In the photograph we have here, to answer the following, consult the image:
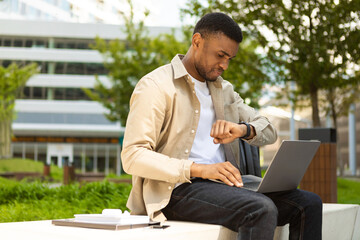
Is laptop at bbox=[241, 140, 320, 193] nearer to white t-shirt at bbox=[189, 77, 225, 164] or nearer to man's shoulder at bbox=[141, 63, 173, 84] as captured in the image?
white t-shirt at bbox=[189, 77, 225, 164]

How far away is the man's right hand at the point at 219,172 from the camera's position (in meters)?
2.84

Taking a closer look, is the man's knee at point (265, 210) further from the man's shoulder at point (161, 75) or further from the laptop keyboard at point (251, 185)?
the man's shoulder at point (161, 75)

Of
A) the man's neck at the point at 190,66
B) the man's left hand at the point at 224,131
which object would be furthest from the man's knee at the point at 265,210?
the man's neck at the point at 190,66

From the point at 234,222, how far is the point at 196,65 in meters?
1.01

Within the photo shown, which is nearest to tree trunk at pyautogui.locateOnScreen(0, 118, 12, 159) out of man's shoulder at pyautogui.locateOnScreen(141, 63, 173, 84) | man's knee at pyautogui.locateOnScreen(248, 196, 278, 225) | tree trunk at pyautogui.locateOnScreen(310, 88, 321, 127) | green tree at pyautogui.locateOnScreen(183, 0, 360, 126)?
green tree at pyautogui.locateOnScreen(183, 0, 360, 126)

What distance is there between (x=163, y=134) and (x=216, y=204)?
0.57 metres

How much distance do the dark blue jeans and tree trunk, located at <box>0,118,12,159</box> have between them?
105 ft

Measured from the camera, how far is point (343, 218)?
455 centimetres

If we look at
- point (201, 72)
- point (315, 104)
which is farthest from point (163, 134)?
point (315, 104)

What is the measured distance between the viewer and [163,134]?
3166 millimetres

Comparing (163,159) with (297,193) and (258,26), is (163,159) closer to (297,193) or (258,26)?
(297,193)

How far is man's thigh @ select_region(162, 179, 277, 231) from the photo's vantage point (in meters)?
2.68

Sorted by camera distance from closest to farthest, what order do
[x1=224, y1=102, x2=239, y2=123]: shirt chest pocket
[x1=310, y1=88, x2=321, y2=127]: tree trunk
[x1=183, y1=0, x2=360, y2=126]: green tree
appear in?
[x1=224, y1=102, x2=239, y2=123]: shirt chest pocket, [x1=183, y1=0, x2=360, y2=126]: green tree, [x1=310, y1=88, x2=321, y2=127]: tree trunk

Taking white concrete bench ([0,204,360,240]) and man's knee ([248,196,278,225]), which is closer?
white concrete bench ([0,204,360,240])
